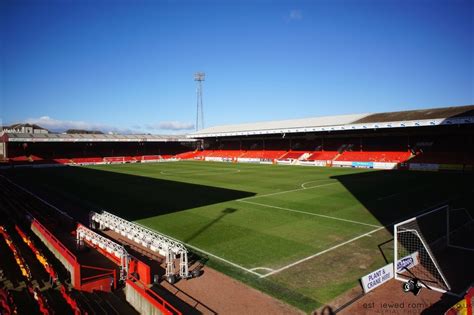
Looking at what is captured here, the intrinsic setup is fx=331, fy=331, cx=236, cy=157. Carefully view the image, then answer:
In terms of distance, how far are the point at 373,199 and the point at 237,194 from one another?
10.5 m

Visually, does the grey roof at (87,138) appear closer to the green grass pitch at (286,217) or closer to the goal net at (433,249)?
the green grass pitch at (286,217)

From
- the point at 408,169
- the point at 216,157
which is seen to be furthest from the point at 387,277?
the point at 216,157

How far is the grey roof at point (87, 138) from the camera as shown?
208ft

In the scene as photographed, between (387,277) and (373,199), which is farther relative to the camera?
(373,199)

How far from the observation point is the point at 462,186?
29344 millimetres

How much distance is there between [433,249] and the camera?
13.3 meters

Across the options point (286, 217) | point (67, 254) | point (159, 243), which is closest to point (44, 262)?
point (67, 254)

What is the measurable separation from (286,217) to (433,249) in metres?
7.90

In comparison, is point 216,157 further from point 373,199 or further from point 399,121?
point 373,199

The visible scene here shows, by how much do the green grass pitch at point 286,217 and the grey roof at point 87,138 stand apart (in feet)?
106

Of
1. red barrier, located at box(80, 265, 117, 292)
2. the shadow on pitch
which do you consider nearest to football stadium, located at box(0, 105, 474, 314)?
red barrier, located at box(80, 265, 117, 292)

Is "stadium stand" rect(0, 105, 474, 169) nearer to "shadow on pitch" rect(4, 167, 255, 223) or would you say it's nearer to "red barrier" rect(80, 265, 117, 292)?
"shadow on pitch" rect(4, 167, 255, 223)

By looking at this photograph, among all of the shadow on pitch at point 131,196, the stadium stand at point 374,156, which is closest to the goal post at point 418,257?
the shadow on pitch at point 131,196

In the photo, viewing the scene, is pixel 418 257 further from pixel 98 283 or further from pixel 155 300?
pixel 98 283
